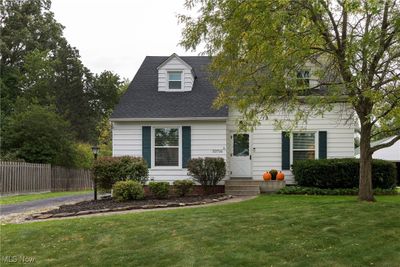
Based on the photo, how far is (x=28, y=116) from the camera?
2892cm

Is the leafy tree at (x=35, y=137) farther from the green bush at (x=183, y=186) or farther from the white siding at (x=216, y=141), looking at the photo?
the green bush at (x=183, y=186)

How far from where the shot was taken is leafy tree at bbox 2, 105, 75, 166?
28234 mm

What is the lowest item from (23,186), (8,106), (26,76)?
(23,186)

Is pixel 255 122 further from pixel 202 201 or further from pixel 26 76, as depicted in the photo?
pixel 26 76

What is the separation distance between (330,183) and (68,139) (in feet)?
68.3

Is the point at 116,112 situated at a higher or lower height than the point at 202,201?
higher

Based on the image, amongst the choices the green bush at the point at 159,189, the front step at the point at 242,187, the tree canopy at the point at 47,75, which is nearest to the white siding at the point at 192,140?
the front step at the point at 242,187

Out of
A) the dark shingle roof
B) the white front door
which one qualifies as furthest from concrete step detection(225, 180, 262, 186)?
the dark shingle roof

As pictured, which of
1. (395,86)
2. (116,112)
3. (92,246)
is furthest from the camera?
(116,112)

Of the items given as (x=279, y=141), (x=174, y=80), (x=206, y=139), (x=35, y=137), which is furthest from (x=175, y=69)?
(x=35, y=137)

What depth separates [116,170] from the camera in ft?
51.3

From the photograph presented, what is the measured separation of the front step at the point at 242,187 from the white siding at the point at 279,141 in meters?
1.24

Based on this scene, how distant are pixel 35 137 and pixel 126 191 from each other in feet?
53.8

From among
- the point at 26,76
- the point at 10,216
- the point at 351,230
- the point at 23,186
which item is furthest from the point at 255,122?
the point at 26,76
